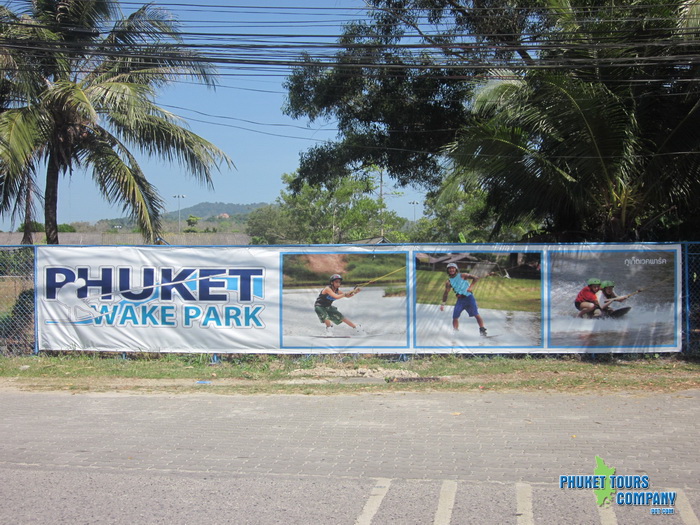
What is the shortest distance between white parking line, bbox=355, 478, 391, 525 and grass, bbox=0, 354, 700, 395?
347 cm

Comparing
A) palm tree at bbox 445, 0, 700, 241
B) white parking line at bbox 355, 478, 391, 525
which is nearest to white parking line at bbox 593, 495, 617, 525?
white parking line at bbox 355, 478, 391, 525

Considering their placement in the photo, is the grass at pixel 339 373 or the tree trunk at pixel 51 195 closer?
the grass at pixel 339 373

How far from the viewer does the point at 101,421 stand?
23.4ft

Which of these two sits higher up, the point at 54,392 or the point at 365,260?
the point at 365,260

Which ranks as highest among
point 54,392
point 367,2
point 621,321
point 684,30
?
point 367,2

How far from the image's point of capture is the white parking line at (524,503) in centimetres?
437

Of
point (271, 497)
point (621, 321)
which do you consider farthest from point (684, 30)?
point (271, 497)

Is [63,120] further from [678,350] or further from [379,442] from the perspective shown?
[678,350]

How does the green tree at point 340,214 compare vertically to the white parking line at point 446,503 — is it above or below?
above

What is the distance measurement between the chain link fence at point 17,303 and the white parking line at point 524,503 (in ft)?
29.2

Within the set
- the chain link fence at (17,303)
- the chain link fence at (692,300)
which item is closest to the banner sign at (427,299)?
the chain link fence at (692,300)

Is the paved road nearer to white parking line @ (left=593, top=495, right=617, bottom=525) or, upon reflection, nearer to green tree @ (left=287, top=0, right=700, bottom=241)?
white parking line @ (left=593, top=495, right=617, bottom=525)

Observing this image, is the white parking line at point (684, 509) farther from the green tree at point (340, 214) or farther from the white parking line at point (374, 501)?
the green tree at point (340, 214)

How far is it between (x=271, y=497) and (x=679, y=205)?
10.5 metres
